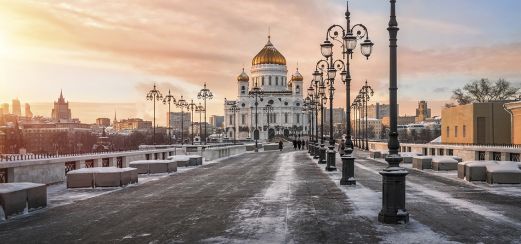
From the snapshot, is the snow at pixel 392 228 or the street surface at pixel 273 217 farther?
the street surface at pixel 273 217

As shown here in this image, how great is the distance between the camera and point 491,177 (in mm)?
19922

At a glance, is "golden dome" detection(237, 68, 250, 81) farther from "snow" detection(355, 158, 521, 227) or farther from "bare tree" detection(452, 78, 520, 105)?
"snow" detection(355, 158, 521, 227)

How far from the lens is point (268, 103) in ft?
569

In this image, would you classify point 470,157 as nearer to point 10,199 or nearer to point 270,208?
point 270,208

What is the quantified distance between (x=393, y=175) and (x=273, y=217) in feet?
9.57

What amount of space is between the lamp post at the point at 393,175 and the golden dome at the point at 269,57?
160329 millimetres

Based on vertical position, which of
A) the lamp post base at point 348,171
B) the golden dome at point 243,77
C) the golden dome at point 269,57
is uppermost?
the golden dome at point 269,57

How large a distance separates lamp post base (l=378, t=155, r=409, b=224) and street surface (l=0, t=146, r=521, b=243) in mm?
260

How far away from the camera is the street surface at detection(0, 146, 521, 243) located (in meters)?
10.1

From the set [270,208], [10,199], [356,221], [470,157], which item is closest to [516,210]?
[356,221]

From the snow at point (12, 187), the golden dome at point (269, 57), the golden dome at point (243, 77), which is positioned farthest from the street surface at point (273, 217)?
the golden dome at point (243, 77)

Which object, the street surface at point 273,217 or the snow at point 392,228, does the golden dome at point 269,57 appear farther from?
the snow at point 392,228

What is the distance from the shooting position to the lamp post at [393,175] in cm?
1133

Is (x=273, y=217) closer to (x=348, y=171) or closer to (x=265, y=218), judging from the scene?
(x=265, y=218)
